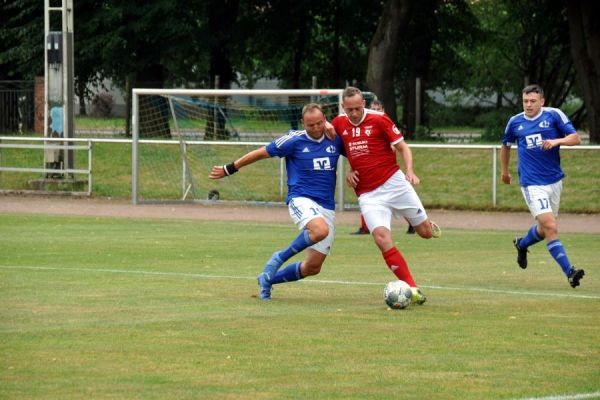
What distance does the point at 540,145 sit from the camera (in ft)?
45.5

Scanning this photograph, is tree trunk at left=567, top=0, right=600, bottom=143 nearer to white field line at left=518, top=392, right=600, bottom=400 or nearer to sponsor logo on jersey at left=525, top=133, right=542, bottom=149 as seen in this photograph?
sponsor logo on jersey at left=525, top=133, right=542, bottom=149

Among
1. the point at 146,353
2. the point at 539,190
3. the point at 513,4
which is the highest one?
the point at 513,4

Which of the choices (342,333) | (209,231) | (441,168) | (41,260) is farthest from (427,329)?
(441,168)

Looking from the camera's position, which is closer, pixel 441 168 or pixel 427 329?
pixel 427 329

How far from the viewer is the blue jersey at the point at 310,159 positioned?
12367mm

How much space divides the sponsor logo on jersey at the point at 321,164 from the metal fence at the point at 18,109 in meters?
26.4

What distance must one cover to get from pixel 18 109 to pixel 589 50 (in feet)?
51.7

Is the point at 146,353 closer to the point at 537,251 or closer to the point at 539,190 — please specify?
the point at 539,190

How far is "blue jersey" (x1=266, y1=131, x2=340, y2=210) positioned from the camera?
12367 mm

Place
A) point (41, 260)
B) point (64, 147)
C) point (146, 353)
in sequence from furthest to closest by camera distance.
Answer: point (64, 147) < point (41, 260) < point (146, 353)

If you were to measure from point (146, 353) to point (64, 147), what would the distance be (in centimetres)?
1986

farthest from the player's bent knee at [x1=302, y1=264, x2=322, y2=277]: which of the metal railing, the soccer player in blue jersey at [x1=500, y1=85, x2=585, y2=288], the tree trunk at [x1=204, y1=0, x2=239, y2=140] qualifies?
the tree trunk at [x1=204, y1=0, x2=239, y2=140]

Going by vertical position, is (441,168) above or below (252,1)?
below

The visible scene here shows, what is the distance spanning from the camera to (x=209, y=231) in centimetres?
2117
